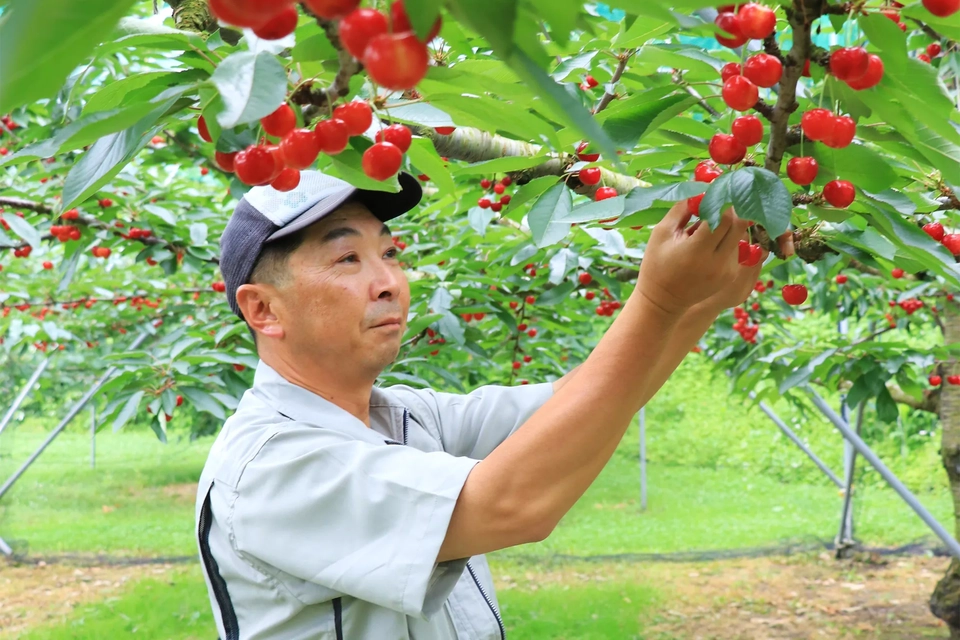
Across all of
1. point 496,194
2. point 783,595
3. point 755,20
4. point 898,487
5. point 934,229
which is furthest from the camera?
point 783,595

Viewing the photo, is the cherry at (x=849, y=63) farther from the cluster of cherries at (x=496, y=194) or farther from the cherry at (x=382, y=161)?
the cluster of cherries at (x=496, y=194)

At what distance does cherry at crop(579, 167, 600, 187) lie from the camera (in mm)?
1539

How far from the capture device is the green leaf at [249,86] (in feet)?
1.93

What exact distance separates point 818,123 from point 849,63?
8 cm

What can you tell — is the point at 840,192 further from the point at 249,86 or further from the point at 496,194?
the point at 496,194

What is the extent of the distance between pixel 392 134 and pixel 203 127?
0.22 m

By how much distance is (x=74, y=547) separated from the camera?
8.15 metres

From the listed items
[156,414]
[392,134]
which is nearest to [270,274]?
[392,134]

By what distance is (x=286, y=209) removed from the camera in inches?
60.5

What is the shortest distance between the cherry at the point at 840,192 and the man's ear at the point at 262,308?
99 cm

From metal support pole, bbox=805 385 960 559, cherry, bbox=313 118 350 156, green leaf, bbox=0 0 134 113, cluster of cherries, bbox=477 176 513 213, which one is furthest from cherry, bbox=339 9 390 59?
metal support pole, bbox=805 385 960 559

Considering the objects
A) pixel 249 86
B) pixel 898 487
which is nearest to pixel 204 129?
pixel 249 86

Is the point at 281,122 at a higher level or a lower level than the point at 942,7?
lower

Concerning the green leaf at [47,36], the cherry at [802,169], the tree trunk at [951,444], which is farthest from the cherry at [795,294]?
the tree trunk at [951,444]
